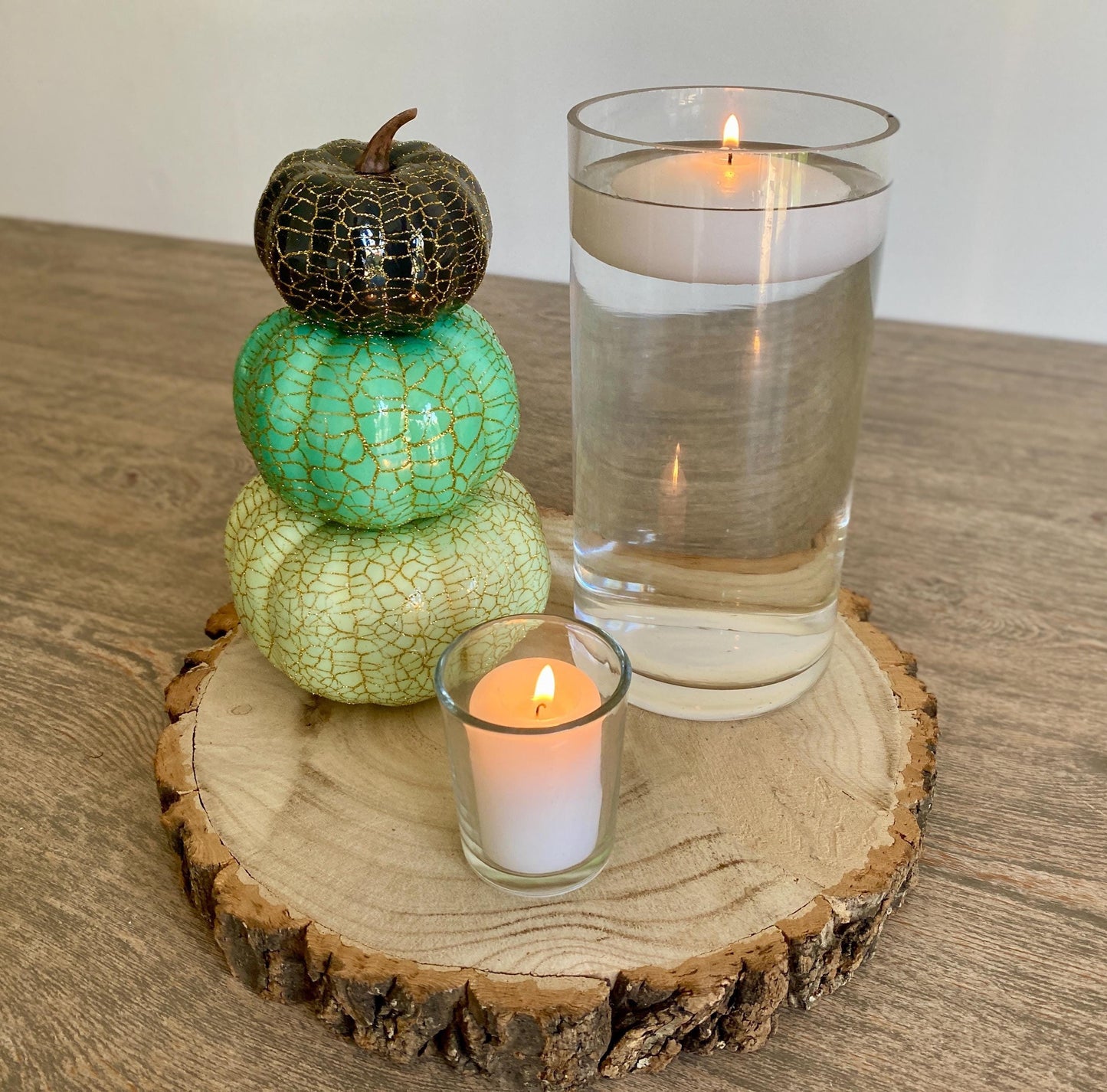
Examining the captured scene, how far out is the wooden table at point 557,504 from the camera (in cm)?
46

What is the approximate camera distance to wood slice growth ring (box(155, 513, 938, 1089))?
1.41ft

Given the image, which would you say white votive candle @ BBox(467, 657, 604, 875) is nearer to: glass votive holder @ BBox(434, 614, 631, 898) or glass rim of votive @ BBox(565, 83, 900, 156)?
glass votive holder @ BBox(434, 614, 631, 898)

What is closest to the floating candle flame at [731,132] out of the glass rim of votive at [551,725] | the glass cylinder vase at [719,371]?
the glass cylinder vase at [719,371]

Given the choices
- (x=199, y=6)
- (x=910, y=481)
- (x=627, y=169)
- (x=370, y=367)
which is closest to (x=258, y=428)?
(x=370, y=367)

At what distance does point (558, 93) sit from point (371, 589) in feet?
2.92

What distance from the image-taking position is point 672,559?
21.9 inches

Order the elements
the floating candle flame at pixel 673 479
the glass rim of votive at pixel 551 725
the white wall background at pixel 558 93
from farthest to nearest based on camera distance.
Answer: the white wall background at pixel 558 93 → the floating candle flame at pixel 673 479 → the glass rim of votive at pixel 551 725

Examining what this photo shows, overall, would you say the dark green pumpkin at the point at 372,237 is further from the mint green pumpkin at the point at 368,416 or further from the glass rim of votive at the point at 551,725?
the glass rim of votive at the point at 551,725

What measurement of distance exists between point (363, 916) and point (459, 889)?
0.04 meters

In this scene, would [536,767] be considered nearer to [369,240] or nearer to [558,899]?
[558,899]

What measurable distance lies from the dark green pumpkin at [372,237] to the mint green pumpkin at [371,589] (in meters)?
0.10

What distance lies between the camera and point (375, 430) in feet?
1.61

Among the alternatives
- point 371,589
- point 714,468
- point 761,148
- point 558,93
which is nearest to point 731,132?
point 761,148

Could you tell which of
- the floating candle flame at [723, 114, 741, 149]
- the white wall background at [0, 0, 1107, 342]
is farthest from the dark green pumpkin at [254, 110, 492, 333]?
the white wall background at [0, 0, 1107, 342]
